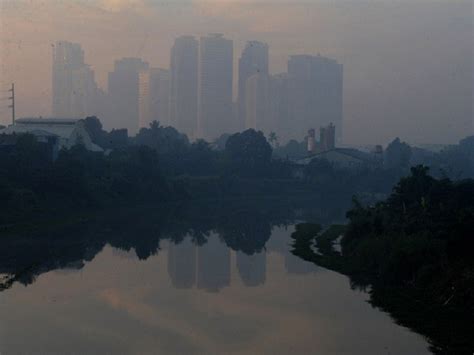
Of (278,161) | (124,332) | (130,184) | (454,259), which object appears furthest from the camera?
(278,161)

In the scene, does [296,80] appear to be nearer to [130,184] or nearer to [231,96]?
[231,96]

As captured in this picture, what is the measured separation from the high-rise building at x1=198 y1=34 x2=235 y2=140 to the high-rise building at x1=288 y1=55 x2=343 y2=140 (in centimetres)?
1052

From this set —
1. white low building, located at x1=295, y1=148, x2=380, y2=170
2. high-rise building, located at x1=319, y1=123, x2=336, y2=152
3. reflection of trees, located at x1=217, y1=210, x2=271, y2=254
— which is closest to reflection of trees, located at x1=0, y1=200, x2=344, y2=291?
reflection of trees, located at x1=217, y1=210, x2=271, y2=254

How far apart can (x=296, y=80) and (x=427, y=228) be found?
78078mm

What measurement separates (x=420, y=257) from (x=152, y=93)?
71138 millimetres

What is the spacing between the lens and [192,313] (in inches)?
442

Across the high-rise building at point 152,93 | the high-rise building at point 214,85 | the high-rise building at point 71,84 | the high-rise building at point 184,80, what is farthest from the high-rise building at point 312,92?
the high-rise building at point 71,84

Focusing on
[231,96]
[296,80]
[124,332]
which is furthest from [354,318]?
[296,80]

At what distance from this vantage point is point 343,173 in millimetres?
44594

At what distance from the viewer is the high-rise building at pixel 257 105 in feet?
280

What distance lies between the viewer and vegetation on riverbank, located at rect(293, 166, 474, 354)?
1077 cm

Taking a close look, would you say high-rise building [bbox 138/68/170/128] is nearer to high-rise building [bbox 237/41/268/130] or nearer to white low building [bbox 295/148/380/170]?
high-rise building [bbox 237/41/268/130]

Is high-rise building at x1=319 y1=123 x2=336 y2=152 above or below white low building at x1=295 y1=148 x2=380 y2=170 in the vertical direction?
above

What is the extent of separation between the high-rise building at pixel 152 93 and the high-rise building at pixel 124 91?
66cm
